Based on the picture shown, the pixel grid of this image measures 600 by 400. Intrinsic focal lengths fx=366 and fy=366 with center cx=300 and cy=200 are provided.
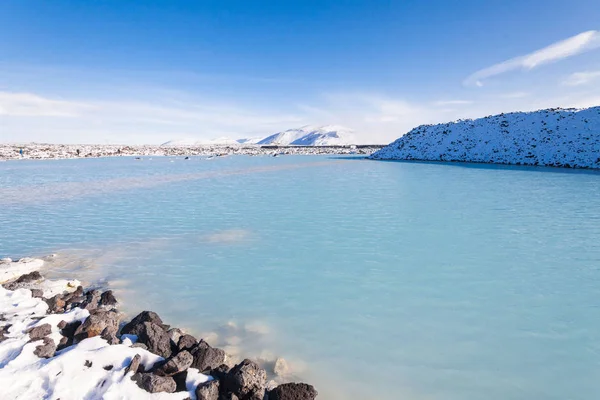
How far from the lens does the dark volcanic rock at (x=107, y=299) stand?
22.9 ft

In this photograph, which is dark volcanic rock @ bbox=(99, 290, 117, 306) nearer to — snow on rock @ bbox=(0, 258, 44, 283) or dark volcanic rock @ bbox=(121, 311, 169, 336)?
dark volcanic rock @ bbox=(121, 311, 169, 336)

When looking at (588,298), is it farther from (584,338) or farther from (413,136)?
(413,136)

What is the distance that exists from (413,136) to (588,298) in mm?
66221

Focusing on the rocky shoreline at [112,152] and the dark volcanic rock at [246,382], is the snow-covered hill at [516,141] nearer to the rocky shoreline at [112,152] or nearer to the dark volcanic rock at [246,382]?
the rocky shoreline at [112,152]

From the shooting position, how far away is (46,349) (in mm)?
5070

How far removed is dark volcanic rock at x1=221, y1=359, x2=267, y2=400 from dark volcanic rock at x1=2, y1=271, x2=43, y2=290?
5856 millimetres

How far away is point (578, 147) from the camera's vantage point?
42.3 metres

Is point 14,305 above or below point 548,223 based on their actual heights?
below

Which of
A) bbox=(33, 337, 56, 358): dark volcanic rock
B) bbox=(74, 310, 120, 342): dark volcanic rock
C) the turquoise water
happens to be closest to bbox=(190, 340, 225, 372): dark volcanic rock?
the turquoise water

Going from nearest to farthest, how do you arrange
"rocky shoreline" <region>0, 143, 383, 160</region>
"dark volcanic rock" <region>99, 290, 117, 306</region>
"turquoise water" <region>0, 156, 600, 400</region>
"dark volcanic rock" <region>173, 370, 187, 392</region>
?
"dark volcanic rock" <region>173, 370, 187, 392</region> → "turquoise water" <region>0, 156, 600, 400</region> → "dark volcanic rock" <region>99, 290, 117, 306</region> → "rocky shoreline" <region>0, 143, 383, 160</region>

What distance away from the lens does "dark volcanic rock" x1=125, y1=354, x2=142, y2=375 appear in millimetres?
4652

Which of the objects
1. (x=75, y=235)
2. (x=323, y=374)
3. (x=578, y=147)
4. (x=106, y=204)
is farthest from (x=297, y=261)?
(x=578, y=147)

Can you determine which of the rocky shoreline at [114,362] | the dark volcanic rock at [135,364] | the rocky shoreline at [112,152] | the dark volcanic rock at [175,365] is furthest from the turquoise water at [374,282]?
the rocky shoreline at [112,152]

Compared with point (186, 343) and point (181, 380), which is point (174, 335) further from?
point (181, 380)
